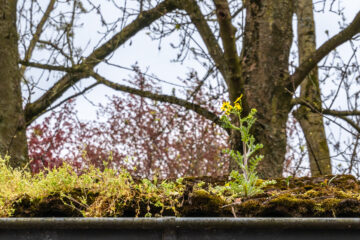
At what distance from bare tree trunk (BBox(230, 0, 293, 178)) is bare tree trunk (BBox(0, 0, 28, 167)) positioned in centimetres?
234

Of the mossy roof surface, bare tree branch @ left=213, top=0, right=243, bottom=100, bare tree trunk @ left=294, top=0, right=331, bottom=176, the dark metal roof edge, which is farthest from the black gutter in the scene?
bare tree trunk @ left=294, top=0, right=331, bottom=176

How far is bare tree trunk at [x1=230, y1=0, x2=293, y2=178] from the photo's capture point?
4.19 m

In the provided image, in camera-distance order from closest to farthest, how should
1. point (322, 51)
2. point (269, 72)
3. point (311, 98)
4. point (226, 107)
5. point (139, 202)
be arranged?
point (139, 202), point (226, 107), point (269, 72), point (322, 51), point (311, 98)

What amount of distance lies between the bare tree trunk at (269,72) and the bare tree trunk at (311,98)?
4.76 ft

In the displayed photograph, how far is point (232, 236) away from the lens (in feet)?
5.63

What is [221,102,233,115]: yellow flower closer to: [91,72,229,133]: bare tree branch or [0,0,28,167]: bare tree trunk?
[91,72,229,133]: bare tree branch

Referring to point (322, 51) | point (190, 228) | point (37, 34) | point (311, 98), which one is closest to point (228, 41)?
point (322, 51)

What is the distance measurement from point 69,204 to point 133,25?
13.5ft

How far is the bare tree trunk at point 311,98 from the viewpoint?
241 inches

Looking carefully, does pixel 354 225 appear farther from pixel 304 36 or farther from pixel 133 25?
pixel 304 36

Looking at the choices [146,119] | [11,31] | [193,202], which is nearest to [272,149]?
[193,202]

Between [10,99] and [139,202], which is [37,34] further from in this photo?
[139,202]

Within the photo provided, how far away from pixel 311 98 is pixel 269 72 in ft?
7.20

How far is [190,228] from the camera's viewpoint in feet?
5.61
